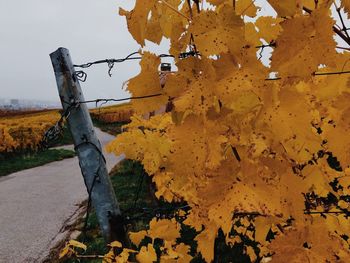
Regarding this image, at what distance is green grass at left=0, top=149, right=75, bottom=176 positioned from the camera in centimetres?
1264

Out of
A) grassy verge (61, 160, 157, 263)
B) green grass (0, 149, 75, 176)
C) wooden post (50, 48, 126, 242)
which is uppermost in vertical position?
wooden post (50, 48, 126, 242)

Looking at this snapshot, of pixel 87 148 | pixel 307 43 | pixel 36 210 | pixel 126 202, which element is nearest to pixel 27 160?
pixel 36 210

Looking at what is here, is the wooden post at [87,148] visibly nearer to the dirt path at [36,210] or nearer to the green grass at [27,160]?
the dirt path at [36,210]

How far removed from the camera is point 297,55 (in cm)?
75

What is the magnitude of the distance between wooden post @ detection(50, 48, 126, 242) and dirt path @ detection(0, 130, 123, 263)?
3.67m

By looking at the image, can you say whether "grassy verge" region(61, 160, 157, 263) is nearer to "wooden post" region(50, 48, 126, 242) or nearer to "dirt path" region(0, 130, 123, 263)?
"wooden post" region(50, 48, 126, 242)

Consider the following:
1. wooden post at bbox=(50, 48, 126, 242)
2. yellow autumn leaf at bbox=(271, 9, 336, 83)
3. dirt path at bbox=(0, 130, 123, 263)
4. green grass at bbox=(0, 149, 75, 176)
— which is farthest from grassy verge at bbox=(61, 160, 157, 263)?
green grass at bbox=(0, 149, 75, 176)

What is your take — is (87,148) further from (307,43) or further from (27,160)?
(27,160)

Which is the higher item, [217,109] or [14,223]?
[217,109]

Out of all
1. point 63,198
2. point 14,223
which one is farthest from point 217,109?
point 63,198

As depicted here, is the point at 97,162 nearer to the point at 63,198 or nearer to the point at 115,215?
the point at 115,215

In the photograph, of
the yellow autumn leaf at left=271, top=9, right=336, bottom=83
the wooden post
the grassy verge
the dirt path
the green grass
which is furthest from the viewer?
the green grass

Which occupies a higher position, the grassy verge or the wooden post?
the wooden post

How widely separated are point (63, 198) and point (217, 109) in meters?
8.14
